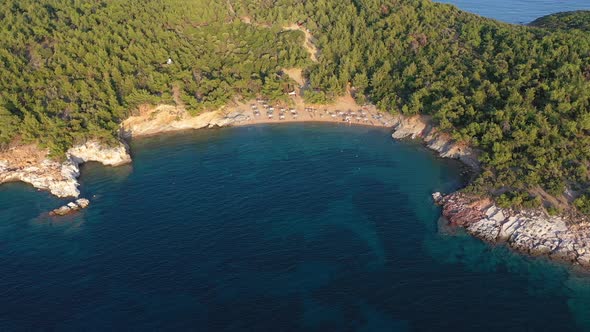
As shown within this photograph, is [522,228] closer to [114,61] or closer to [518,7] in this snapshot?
[114,61]

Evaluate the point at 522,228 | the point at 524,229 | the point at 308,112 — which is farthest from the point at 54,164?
the point at 524,229

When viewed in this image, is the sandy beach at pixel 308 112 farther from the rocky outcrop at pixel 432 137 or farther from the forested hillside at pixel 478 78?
the rocky outcrop at pixel 432 137

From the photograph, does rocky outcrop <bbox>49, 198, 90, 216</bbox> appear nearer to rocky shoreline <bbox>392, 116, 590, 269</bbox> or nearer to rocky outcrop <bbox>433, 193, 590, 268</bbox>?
rocky shoreline <bbox>392, 116, 590, 269</bbox>

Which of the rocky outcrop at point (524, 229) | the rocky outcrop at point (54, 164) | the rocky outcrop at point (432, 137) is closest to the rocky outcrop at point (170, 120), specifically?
the rocky outcrop at point (54, 164)

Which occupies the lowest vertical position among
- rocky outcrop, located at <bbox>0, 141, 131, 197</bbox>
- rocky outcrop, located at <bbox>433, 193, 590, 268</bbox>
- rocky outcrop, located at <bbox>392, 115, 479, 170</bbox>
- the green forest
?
rocky outcrop, located at <bbox>433, 193, 590, 268</bbox>

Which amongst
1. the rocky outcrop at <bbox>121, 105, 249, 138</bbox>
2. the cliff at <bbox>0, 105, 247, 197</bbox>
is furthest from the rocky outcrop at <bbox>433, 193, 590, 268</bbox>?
the cliff at <bbox>0, 105, 247, 197</bbox>

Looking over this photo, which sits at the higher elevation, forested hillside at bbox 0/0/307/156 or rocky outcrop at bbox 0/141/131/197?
forested hillside at bbox 0/0/307/156

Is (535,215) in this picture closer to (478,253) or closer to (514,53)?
(478,253)

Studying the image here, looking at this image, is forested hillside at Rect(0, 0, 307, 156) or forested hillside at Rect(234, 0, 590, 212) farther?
forested hillside at Rect(0, 0, 307, 156)
